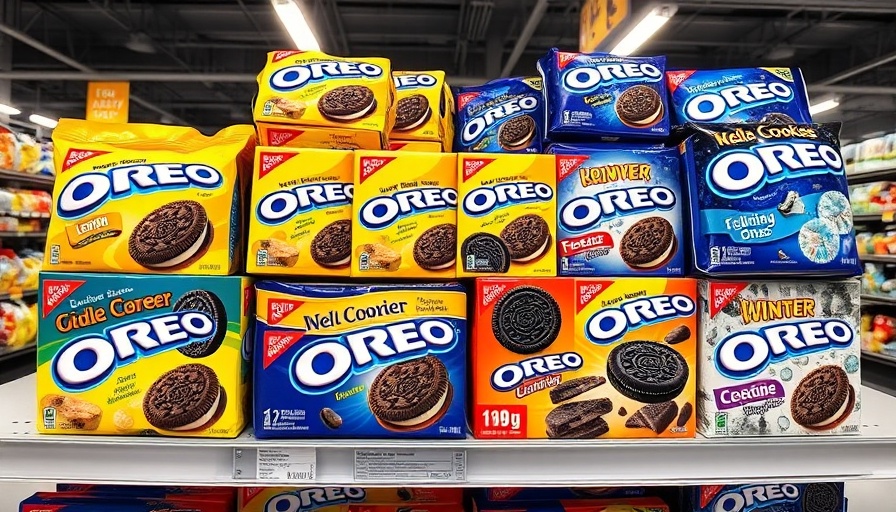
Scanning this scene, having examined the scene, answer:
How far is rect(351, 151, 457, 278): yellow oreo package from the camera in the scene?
122 cm

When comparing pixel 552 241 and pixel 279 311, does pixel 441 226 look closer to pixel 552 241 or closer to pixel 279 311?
pixel 552 241

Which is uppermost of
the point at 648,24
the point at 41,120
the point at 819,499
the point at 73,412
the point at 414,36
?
the point at 414,36

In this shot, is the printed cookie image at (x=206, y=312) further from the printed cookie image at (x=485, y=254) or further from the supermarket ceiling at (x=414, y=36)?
the supermarket ceiling at (x=414, y=36)

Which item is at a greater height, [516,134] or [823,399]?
[516,134]

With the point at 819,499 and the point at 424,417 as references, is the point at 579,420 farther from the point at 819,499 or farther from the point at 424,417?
the point at 819,499

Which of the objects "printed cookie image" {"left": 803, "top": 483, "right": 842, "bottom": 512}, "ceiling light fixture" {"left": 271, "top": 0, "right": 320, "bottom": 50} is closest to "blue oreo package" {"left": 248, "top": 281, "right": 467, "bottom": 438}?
"printed cookie image" {"left": 803, "top": 483, "right": 842, "bottom": 512}

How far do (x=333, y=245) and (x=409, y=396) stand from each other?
358 mm

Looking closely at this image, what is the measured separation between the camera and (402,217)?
48.4 inches

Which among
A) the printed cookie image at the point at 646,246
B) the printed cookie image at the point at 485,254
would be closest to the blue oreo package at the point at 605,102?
the printed cookie image at the point at 646,246

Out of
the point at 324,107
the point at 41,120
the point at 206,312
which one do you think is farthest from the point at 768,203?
the point at 41,120

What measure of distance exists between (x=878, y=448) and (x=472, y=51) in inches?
478

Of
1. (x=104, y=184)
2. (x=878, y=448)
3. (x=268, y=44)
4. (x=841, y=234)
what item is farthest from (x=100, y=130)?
(x=268, y=44)

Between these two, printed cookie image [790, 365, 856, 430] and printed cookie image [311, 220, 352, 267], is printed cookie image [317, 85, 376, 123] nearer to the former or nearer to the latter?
printed cookie image [311, 220, 352, 267]

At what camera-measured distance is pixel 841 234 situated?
1.21 m
